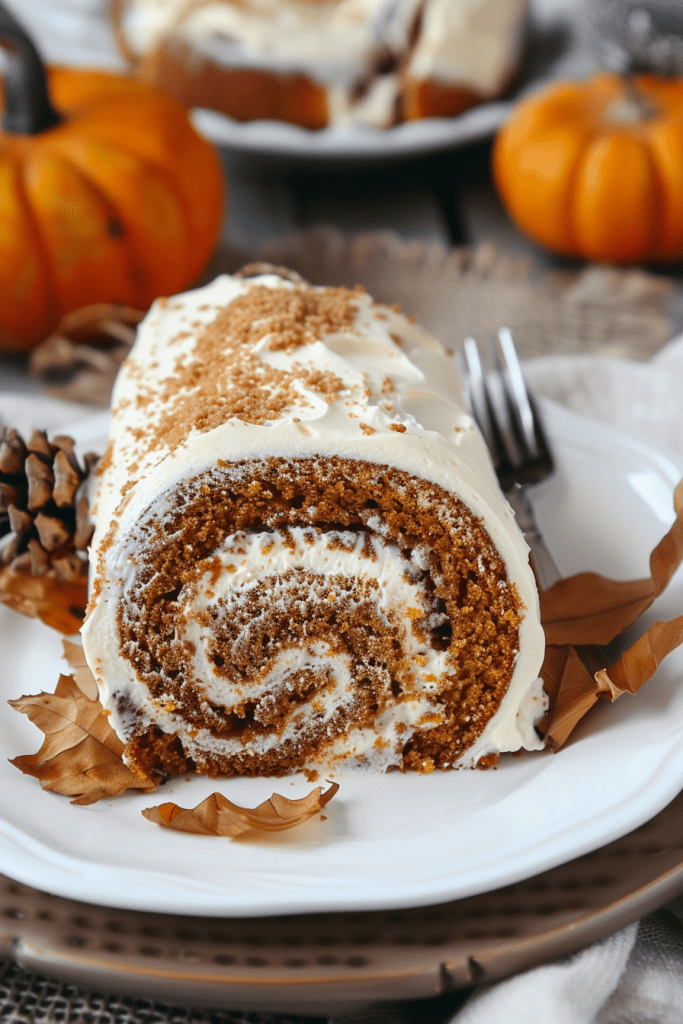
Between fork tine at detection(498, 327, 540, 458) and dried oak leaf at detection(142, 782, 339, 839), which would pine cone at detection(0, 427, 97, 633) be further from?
fork tine at detection(498, 327, 540, 458)

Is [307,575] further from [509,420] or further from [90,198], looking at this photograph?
[90,198]

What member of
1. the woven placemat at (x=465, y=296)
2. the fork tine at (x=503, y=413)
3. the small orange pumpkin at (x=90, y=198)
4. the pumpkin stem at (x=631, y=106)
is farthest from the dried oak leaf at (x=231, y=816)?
the pumpkin stem at (x=631, y=106)

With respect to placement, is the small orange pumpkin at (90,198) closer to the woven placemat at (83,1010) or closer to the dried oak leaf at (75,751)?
the dried oak leaf at (75,751)

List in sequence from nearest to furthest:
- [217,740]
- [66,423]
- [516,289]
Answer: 1. [217,740]
2. [66,423]
3. [516,289]

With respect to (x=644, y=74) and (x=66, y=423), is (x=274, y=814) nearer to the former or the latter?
(x=66, y=423)

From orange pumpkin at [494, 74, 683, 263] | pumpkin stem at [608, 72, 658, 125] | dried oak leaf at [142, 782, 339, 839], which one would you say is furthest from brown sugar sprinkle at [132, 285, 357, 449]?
pumpkin stem at [608, 72, 658, 125]

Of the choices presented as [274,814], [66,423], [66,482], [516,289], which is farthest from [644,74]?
[274,814]
